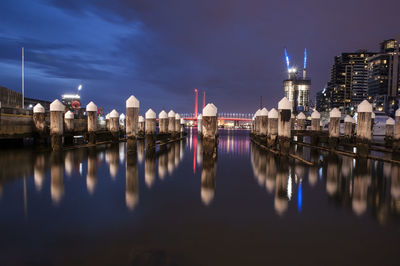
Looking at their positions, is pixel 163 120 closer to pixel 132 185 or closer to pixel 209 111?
pixel 209 111

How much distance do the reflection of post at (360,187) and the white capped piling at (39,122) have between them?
18750 millimetres

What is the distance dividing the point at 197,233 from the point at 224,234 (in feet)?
1.73

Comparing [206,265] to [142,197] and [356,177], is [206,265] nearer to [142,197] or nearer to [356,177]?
[142,197]

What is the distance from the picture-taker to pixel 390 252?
14.2 feet

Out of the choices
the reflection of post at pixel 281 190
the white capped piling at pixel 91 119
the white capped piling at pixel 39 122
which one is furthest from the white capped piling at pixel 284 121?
the white capped piling at pixel 39 122

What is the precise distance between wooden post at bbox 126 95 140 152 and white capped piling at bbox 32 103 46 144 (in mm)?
7040

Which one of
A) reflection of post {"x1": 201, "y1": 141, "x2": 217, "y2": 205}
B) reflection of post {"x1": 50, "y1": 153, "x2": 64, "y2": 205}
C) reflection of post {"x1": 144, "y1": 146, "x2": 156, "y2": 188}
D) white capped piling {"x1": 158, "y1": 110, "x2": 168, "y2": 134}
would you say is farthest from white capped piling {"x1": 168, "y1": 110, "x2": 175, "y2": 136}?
reflection of post {"x1": 50, "y1": 153, "x2": 64, "y2": 205}

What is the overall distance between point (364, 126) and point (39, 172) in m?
16.4

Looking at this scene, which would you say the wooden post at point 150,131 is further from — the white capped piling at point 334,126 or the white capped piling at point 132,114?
the white capped piling at point 334,126

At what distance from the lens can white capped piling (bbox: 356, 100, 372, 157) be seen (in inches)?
562

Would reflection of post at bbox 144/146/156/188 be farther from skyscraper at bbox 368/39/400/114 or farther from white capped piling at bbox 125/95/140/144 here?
skyscraper at bbox 368/39/400/114

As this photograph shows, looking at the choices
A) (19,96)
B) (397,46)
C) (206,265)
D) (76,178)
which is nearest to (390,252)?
(206,265)

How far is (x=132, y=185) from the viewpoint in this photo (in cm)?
873

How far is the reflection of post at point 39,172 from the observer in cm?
859
